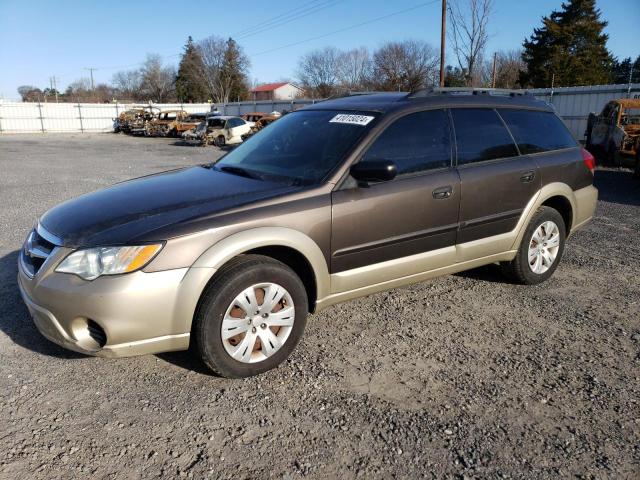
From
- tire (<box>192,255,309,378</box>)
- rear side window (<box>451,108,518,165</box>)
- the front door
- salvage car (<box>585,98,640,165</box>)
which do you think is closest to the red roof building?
salvage car (<box>585,98,640,165</box>)

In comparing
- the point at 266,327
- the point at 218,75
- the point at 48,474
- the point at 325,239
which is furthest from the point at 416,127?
the point at 218,75

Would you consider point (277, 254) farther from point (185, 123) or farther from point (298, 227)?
point (185, 123)

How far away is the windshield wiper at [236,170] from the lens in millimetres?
3848

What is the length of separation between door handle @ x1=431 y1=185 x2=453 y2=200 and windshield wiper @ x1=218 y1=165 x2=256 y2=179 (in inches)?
53.4

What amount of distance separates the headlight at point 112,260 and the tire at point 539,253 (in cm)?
326

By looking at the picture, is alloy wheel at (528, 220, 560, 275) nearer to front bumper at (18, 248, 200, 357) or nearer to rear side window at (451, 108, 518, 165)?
rear side window at (451, 108, 518, 165)

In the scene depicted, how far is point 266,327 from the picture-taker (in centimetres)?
322

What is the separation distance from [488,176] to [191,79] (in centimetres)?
7357

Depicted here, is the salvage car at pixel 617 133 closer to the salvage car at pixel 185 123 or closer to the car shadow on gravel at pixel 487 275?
the car shadow on gravel at pixel 487 275

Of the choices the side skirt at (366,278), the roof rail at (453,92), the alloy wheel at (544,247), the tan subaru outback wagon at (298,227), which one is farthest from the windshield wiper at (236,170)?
the alloy wheel at (544,247)

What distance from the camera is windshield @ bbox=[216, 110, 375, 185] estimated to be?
365 centimetres

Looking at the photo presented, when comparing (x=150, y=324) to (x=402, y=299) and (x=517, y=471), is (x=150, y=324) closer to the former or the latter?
(x=517, y=471)

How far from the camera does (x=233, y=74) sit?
7000cm

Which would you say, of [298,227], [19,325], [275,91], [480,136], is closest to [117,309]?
[298,227]
